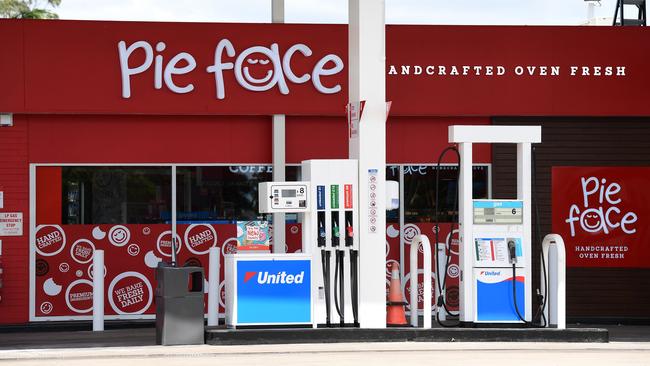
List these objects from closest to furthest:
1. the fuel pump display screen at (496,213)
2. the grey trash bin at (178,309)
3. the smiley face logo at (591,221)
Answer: the grey trash bin at (178,309) < the fuel pump display screen at (496,213) < the smiley face logo at (591,221)

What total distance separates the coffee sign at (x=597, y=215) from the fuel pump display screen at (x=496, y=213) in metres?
3.58

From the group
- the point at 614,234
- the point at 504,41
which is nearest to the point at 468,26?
the point at 504,41

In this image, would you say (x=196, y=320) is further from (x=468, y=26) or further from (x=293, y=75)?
(x=468, y=26)

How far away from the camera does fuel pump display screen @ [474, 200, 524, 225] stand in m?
14.3

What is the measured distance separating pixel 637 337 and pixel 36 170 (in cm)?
842

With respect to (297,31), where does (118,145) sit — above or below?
below

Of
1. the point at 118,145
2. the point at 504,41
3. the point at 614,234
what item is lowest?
the point at 614,234

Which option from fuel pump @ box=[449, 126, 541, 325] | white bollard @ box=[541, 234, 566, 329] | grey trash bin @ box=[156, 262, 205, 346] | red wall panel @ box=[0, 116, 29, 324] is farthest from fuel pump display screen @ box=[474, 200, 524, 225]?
red wall panel @ box=[0, 116, 29, 324]

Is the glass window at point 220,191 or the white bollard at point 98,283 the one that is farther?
the glass window at point 220,191

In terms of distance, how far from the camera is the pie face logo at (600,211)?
17.8 metres

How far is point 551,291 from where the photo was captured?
48.0 feet

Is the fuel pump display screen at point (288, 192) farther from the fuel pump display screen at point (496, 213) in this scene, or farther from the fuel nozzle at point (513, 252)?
the fuel nozzle at point (513, 252)

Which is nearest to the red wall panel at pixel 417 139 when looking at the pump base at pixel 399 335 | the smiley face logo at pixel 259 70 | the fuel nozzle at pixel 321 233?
the smiley face logo at pixel 259 70

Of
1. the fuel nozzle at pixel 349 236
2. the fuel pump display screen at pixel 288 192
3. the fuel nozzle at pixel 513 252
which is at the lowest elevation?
the fuel nozzle at pixel 513 252
